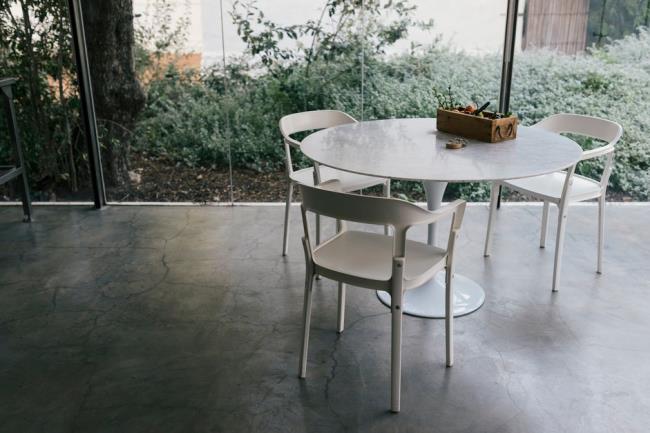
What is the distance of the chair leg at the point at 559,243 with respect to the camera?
320 centimetres

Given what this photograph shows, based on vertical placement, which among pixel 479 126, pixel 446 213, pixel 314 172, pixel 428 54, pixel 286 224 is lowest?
pixel 286 224

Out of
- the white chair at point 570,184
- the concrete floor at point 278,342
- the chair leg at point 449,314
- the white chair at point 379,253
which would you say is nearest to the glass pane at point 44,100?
the concrete floor at point 278,342

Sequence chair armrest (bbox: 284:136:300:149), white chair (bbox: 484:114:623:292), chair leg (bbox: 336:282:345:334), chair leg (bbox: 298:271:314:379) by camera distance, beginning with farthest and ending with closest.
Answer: chair armrest (bbox: 284:136:300:149), white chair (bbox: 484:114:623:292), chair leg (bbox: 336:282:345:334), chair leg (bbox: 298:271:314:379)

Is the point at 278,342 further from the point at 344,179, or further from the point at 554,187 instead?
the point at 554,187

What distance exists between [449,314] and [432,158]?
66 cm

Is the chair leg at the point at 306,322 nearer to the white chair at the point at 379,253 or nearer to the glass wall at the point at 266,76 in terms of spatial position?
the white chair at the point at 379,253

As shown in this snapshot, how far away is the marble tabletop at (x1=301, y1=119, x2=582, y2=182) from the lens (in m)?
2.50

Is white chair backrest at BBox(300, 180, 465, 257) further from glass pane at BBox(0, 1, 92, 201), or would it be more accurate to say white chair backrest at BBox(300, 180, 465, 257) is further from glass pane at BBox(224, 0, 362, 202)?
glass pane at BBox(0, 1, 92, 201)

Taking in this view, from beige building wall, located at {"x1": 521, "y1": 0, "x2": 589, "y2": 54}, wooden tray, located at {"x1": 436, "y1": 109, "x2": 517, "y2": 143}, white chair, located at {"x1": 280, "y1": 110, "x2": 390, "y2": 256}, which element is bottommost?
white chair, located at {"x1": 280, "y1": 110, "x2": 390, "y2": 256}

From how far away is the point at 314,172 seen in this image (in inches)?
127

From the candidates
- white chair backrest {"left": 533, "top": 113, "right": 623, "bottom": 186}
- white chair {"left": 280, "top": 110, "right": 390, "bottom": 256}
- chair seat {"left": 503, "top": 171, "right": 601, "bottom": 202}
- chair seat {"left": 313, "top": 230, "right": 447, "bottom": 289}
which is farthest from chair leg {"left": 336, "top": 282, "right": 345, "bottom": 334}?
white chair backrest {"left": 533, "top": 113, "right": 623, "bottom": 186}

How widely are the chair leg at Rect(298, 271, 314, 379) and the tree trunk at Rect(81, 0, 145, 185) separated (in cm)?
276

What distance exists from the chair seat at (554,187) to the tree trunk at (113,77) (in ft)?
9.18

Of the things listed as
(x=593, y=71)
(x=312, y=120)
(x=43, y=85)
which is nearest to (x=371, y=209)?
(x=312, y=120)
